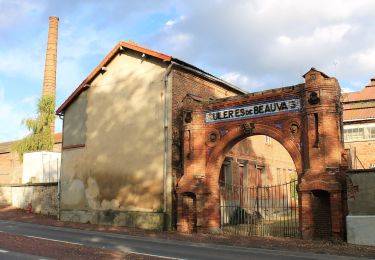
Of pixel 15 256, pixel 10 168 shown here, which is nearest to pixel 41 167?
pixel 10 168

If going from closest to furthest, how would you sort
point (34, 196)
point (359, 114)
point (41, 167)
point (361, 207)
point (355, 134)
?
point (361, 207) < point (34, 196) < point (355, 134) < point (359, 114) < point (41, 167)

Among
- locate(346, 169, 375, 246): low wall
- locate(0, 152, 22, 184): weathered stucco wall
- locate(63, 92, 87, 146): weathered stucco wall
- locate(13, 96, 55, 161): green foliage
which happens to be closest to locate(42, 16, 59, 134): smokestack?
locate(13, 96, 55, 161): green foliage

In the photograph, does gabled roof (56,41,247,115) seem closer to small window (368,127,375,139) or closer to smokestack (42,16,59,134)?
small window (368,127,375,139)

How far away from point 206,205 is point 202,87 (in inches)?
267

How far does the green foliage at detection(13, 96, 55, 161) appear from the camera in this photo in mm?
41812

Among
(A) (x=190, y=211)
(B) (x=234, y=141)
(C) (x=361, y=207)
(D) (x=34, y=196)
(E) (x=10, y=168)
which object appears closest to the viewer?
(C) (x=361, y=207)

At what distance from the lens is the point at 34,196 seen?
1147 inches

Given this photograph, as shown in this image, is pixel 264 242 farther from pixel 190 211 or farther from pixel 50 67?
pixel 50 67

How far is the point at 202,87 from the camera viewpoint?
2206 centimetres

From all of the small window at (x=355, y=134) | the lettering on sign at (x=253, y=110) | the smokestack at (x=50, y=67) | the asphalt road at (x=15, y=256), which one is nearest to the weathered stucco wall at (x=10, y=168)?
the smokestack at (x=50, y=67)

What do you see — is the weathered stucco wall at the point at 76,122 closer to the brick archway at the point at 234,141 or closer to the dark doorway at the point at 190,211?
the dark doorway at the point at 190,211

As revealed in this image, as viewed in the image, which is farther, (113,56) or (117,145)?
(113,56)

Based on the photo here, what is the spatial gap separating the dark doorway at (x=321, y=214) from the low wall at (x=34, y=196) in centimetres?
1767

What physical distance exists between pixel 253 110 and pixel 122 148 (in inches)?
304
